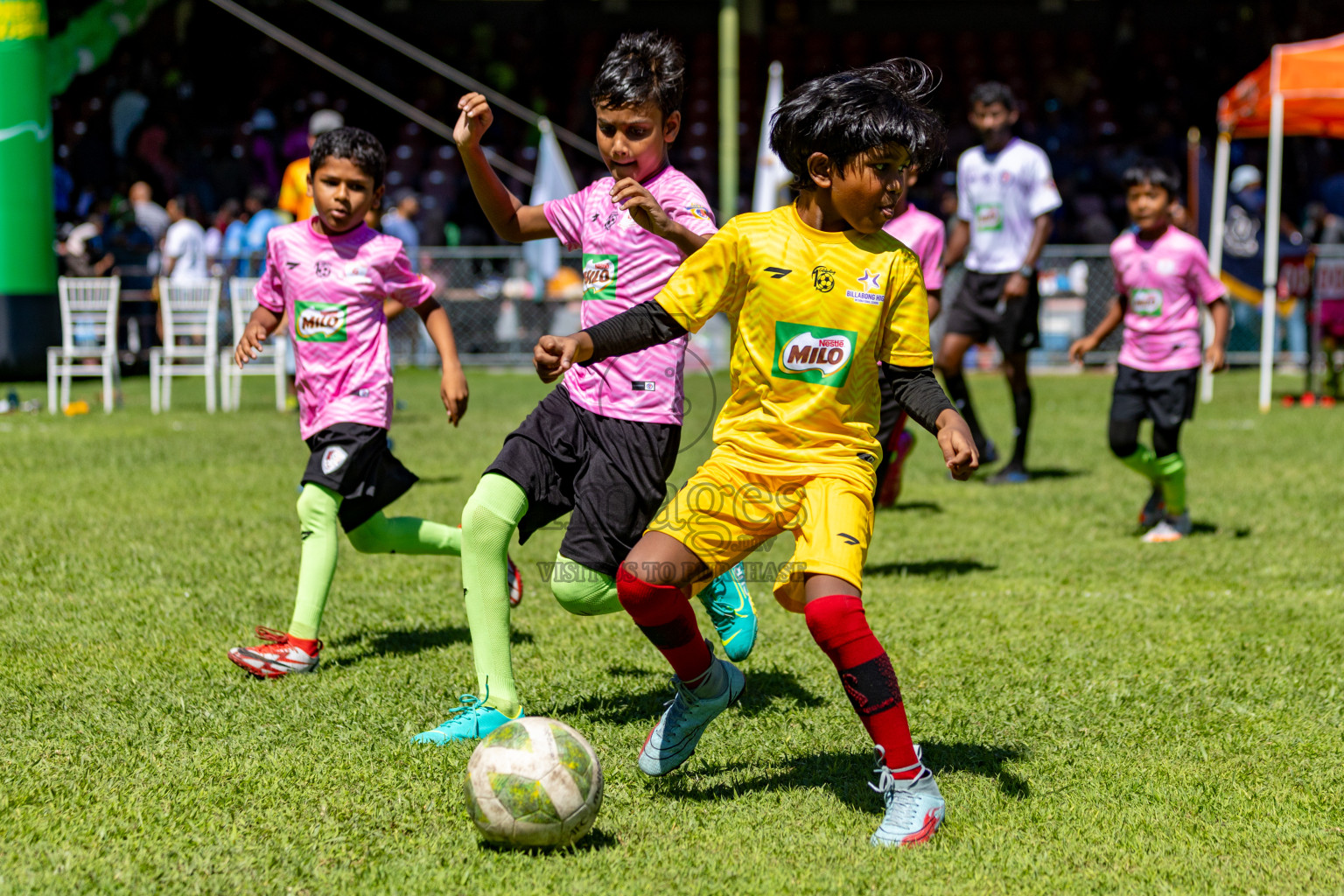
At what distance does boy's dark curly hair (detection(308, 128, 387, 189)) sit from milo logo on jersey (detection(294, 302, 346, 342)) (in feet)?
1.58

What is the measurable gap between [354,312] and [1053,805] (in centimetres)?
298

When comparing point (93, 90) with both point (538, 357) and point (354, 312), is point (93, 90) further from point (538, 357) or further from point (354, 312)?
point (538, 357)

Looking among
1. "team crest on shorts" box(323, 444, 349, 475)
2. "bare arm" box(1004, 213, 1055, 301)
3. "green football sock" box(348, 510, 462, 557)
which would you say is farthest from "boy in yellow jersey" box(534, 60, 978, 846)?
"bare arm" box(1004, 213, 1055, 301)

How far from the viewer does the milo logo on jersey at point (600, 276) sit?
4.26 meters

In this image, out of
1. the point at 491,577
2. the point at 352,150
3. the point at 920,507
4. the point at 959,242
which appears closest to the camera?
the point at 491,577

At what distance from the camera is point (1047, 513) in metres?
8.27

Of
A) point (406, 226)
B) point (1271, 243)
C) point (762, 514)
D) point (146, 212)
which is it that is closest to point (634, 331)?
point (762, 514)

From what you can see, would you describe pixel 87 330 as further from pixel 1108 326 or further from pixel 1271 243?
pixel 1271 243

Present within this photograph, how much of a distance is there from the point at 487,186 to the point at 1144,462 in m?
4.52

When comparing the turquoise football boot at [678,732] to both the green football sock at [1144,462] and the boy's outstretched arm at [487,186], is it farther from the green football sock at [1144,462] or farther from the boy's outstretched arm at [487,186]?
the green football sock at [1144,462]

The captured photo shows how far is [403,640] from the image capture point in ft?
17.5

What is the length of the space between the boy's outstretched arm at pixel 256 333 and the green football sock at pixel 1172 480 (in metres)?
4.62

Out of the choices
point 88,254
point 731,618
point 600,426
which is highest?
point 88,254

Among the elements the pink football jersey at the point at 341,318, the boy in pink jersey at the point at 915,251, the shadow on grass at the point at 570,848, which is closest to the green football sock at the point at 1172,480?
the boy in pink jersey at the point at 915,251
